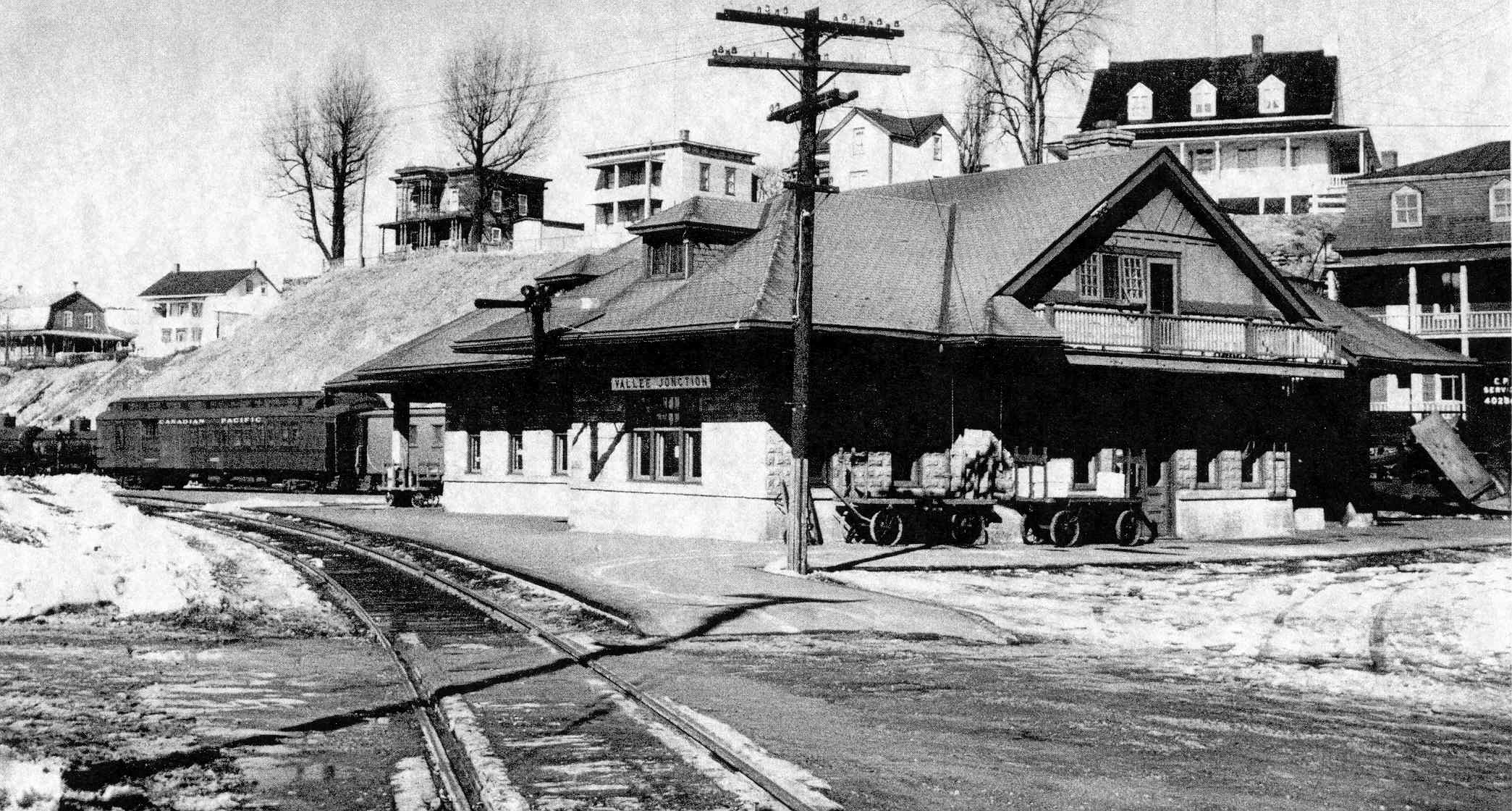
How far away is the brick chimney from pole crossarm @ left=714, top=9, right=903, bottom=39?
13243 millimetres

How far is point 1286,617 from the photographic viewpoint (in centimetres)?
1569

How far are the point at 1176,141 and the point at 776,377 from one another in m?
49.6

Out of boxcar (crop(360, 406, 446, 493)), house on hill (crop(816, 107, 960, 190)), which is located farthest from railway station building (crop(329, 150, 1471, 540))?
house on hill (crop(816, 107, 960, 190))

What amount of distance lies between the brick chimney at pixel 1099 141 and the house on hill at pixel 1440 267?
2064 centimetres

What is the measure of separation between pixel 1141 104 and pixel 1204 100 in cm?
305

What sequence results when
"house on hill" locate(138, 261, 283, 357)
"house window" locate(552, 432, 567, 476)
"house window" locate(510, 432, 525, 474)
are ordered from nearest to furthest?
"house window" locate(552, 432, 567, 476) → "house window" locate(510, 432, 525, 474) → "house on hill" locate(138, 261, 283, 357)

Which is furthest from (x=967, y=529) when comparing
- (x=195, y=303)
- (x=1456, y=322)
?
(x=195, y=303)

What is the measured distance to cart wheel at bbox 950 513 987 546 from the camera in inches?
982

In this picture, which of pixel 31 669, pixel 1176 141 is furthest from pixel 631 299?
pixel 1176 141

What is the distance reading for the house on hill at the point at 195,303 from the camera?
4715 inches

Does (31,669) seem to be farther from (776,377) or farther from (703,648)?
(776,377)

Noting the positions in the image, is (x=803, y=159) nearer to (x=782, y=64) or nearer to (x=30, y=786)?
(x=782, y=64)

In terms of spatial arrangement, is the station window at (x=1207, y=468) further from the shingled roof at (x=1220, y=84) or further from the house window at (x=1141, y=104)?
the house window at (x=1141, y=104)

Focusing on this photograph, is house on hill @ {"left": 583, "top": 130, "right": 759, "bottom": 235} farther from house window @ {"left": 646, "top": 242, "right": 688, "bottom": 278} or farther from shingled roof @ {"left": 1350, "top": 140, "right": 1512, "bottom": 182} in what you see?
house window @ {"left": 646, "top": 242, "right": 688, "bottom": 278}
